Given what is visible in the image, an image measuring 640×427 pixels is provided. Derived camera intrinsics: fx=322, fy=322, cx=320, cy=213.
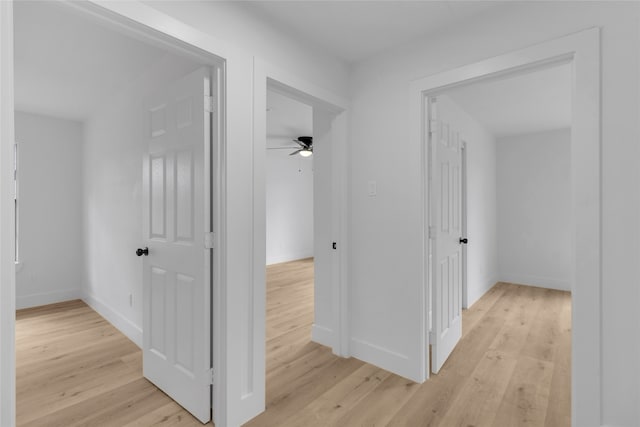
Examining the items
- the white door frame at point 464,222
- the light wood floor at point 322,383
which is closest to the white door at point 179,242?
the light wood floor at point 322,383

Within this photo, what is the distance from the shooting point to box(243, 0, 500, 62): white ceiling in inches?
76.4

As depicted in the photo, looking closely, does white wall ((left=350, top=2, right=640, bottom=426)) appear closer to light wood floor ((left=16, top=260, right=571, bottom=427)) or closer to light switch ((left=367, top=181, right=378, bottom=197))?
light switch ((left=367, top=181, right=378, bottom=197))

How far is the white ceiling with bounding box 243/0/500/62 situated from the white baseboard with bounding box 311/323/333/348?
237cm

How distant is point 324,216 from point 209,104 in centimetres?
146

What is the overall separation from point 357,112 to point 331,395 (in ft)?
6.97

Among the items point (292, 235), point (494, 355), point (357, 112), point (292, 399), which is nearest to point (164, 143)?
point (357, 112)

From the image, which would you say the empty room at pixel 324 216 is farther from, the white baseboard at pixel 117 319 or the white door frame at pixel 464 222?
the white door frame at pixel 464 222

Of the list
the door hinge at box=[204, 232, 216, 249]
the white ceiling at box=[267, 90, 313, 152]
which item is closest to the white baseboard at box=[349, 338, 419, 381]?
the door hinge at box=[204, 232, 216, 249]

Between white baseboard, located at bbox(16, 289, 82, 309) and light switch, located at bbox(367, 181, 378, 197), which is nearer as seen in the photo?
light switch, located at bbox(367, 181, 378, 197)

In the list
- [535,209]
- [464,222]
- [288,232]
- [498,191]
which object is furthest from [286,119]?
[535,209]

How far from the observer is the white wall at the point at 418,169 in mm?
1549

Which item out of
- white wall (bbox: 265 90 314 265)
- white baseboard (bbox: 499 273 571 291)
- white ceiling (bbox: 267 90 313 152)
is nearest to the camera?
white ceiling (bbox: 267 90 313 152)

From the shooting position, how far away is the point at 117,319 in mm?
3340

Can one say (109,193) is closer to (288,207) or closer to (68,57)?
(68,57)
